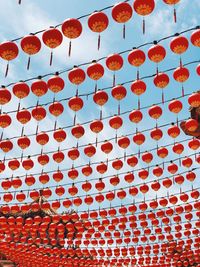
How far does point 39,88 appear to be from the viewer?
7.75 metres

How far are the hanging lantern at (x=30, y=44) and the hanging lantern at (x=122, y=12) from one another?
150 cm

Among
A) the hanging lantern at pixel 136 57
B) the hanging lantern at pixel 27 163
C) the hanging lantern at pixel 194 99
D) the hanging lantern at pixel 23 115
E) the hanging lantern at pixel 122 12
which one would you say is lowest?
the hanging lantern at pixel 27 163

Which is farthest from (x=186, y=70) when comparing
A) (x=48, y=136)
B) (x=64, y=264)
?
(x=64, y=264)

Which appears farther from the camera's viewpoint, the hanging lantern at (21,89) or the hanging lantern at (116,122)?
the hanging lantern at (116,122)

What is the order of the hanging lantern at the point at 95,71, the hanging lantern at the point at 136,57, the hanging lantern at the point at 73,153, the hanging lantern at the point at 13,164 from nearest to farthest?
the hanging lantern at the point at 136,57, the hanging lantern at the point at 95,71, the hanging lantern at the point at 73,153, the hanging lantern at the point at 13,164

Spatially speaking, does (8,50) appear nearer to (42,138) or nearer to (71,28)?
(71,28)

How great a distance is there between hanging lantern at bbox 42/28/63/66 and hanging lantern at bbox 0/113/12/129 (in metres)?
2.96

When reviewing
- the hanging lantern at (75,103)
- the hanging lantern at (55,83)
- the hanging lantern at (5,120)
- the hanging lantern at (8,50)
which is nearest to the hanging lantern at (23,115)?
the hanging lantern at (5,120)

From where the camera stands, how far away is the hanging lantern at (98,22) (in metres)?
6.48

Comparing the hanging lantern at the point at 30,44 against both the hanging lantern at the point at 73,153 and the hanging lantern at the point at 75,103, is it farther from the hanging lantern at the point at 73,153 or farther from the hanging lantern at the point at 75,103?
the hanging lantern at the point at 73,153

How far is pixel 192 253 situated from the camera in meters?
19.3

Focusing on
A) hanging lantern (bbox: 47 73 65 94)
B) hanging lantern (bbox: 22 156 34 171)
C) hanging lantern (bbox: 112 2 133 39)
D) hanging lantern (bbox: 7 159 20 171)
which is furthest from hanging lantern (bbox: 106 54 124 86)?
hanging lantern (bbox: 7 159 20 171)

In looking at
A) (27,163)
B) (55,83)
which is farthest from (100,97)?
(27,163)

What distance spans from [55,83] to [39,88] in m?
0.36
